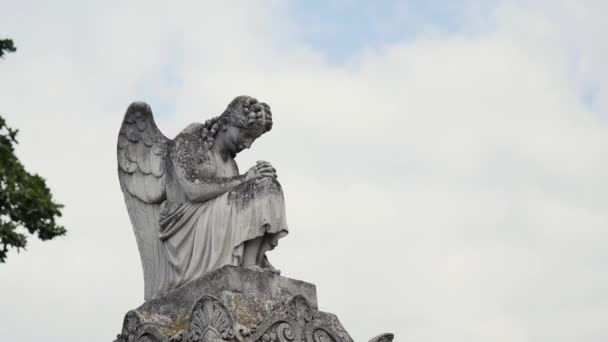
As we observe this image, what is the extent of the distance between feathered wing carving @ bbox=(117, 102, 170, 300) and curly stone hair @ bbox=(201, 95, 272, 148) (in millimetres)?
579

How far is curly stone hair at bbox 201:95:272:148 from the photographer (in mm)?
19547

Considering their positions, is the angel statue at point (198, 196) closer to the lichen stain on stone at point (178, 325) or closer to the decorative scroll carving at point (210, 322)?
the lichen stain on stone at point (178, 325)

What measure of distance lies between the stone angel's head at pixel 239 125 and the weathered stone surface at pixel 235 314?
1.94m

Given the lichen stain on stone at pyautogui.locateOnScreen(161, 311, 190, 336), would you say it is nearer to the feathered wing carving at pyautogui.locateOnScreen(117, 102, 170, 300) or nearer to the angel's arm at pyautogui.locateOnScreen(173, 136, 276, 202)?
the feathered wing carving at pyautogui.locateOnScreen(117, 102, 170, 300)

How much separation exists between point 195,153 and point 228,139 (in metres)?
0.47

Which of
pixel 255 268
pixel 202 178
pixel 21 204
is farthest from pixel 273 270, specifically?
pixel 21 204

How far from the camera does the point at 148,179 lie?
65.1 ft

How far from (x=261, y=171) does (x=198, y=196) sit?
85 cm

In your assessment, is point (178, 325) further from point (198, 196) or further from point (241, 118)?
point (241, 118)

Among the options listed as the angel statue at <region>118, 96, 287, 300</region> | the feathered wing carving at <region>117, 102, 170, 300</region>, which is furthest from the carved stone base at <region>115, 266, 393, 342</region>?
the feathered wing carving at <region>117, 102, 170, 300</region>

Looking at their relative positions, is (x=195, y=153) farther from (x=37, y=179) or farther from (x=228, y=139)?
(x=37, y=179)

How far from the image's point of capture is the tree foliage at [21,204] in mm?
15008

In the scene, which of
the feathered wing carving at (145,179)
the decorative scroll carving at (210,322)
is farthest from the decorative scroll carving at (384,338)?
the feathered wing carving at (145,179)

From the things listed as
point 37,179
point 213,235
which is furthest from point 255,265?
point 37,179
